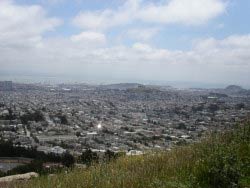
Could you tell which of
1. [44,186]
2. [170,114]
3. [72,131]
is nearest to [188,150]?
[44,186]

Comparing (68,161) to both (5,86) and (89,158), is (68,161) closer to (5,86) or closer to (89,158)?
(89,158)

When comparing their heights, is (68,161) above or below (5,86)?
above

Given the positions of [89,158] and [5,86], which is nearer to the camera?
[89,158]

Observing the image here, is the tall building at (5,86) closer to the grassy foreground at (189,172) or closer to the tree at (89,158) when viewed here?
the tree at (89,158)

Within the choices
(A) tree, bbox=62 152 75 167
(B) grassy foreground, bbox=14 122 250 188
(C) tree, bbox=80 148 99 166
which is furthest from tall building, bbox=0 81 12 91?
(B) grassy foreground, bbox=14 122 250 188

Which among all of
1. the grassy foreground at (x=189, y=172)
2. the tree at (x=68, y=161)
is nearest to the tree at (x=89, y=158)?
the tree at (x=68, y=161)

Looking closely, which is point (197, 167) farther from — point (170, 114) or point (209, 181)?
point (170, 114)

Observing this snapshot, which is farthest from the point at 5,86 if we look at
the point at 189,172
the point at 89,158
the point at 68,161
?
the point at 189,172

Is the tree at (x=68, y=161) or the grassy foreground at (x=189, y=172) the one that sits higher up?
the grassy foreground at (x=189, y=172)

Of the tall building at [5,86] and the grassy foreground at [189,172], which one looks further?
the tall building at [5,86]
